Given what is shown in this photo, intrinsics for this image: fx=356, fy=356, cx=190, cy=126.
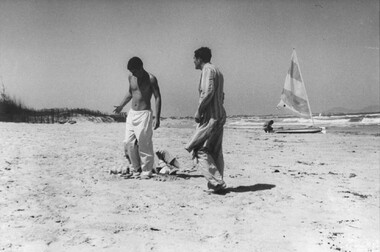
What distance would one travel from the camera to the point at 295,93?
16531 mm

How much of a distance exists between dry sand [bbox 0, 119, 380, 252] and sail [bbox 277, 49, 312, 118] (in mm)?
11118

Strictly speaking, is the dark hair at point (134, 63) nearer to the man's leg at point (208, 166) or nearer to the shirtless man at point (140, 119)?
the shirtless man at point (140, 119)

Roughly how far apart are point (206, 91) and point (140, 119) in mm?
1370

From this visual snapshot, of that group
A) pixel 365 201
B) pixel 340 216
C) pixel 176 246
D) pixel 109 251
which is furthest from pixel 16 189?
pixel 365 201

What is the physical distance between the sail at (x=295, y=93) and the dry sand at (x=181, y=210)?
11118 mm

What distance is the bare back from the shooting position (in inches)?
201

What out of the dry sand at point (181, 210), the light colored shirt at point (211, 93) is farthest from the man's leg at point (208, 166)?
the light colored shirt at point (211, 93)

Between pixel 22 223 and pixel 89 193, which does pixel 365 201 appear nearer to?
pixel 89 193

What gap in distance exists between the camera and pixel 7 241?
2.58 m

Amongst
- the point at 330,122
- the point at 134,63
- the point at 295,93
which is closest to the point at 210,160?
the point at 134,63

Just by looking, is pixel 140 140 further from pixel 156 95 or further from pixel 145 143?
pixel 156 95

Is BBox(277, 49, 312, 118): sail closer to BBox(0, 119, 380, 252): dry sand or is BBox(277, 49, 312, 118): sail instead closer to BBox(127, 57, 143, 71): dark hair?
BBox(0, 119, 380, 252): dry sand

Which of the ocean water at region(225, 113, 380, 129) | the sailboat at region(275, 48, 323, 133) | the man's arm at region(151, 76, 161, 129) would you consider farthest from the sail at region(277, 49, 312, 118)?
the man's arm at region(151, 76, 161, 129)

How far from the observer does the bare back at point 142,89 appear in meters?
5.09
